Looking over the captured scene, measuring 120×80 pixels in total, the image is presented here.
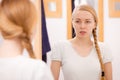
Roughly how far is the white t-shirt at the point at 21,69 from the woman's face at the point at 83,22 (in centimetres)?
83

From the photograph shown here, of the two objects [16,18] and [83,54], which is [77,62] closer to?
[83,54]

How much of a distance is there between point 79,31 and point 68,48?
0.49 ft

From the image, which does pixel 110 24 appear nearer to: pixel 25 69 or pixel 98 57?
pixel 98 57

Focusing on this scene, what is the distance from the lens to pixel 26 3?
812mm

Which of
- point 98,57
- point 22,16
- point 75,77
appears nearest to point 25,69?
point 22,16

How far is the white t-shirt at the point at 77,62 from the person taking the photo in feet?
5.14

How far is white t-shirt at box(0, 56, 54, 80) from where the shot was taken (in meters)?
0.79

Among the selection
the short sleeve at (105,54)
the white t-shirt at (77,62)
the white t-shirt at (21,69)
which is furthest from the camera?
the short sleeve at (105,54)

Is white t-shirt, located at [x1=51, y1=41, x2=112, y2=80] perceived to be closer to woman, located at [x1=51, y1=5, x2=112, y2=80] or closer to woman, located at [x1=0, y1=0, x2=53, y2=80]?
woman, located at [x1=51, y1=5, x2=112, y2=80]

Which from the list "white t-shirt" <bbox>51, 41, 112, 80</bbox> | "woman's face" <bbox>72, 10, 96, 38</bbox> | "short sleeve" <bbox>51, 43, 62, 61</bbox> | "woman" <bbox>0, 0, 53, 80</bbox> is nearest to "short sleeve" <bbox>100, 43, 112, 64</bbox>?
"white t-shirt" <bbox>51, 41, 112, 80</bbox>

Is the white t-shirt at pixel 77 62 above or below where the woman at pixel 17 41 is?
below

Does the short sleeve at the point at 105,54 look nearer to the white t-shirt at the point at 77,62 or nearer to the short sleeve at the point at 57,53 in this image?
the white t-shirt at the point at 77,62

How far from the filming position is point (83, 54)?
164cm

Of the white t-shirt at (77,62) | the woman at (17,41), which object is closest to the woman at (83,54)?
the white t-shirt at (77,62)
